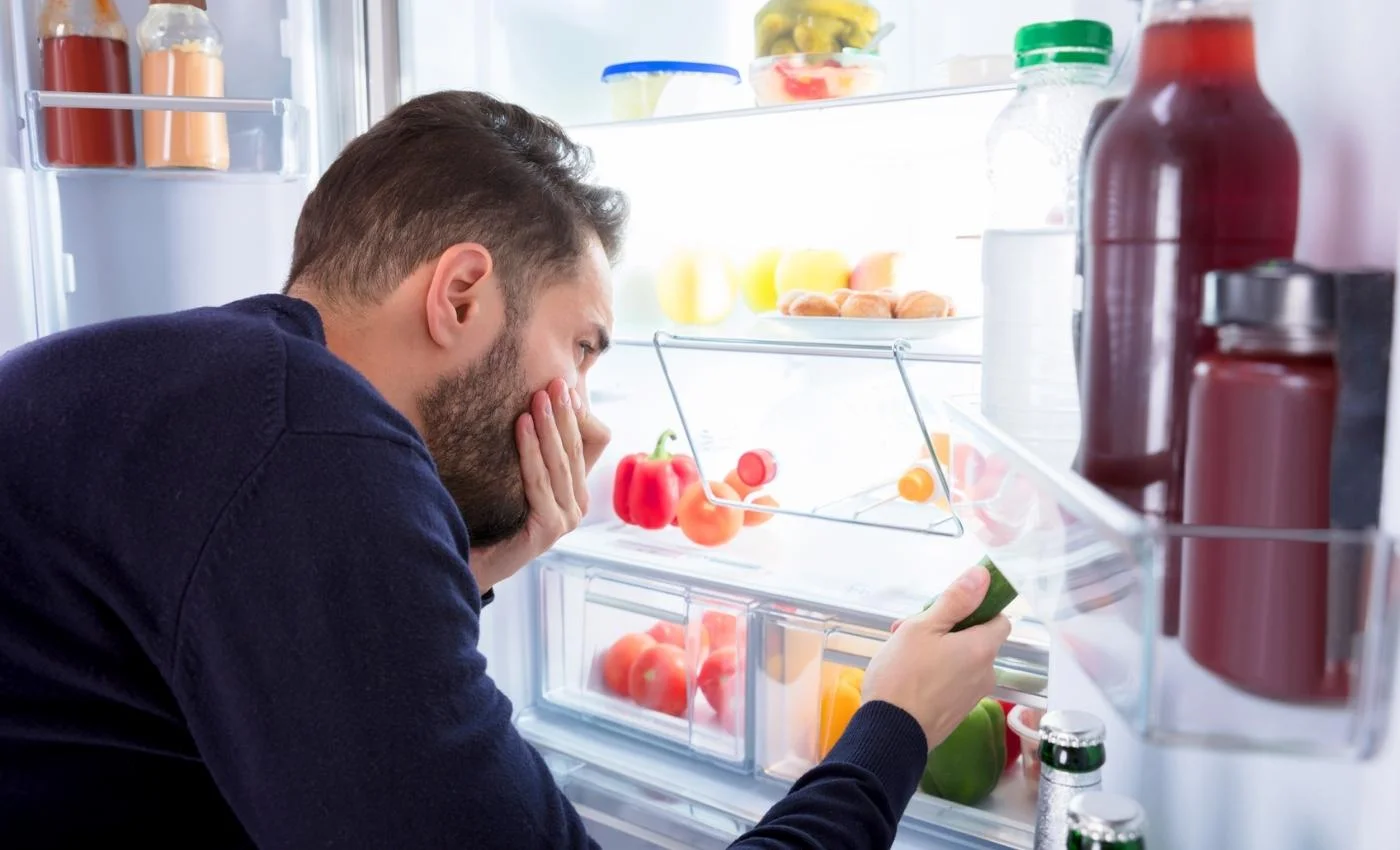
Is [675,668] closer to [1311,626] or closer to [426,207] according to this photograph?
Result: [426,207]

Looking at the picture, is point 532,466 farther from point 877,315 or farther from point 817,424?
point 817,424

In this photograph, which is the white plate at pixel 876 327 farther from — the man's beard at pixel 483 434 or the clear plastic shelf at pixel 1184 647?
the clear plastic shelf at pixel 1184 647

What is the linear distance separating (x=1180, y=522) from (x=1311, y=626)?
0.09m

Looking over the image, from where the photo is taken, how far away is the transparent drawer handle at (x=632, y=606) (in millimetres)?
1720

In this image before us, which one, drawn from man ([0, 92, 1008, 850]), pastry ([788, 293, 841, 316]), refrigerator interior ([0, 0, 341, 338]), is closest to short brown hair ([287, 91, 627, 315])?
man ([0, 92, 1008, 850])

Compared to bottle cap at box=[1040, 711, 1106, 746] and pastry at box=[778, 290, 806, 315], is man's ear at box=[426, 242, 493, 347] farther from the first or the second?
bottle cap at box=[1040, 711, 1106, 746]

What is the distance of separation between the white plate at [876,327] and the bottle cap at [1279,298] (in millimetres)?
943

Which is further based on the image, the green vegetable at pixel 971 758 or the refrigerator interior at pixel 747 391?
the refrigerator interior at pixel 747 391

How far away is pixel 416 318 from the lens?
1112 millimetres

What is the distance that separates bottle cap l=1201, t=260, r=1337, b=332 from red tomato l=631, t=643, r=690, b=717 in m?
1.39

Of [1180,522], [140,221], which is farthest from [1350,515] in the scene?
[140,221]

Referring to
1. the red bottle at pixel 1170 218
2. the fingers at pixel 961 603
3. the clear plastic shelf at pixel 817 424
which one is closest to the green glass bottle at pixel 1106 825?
the red bottle at pixel 1170 218

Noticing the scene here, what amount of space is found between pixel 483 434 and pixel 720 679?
0.68 metres

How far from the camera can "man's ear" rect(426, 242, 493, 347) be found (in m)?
Result: 1.10
